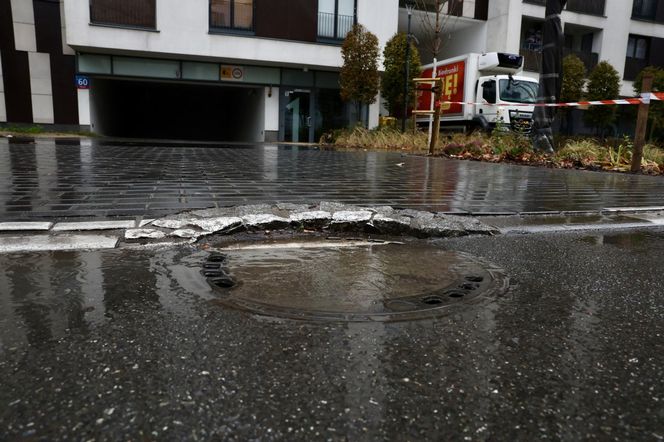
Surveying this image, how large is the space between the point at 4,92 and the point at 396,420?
23.3 meters

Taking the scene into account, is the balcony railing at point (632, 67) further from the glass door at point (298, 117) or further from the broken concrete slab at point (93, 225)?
the broken concrete slab at point (93, 225)

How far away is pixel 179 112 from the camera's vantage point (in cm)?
3222

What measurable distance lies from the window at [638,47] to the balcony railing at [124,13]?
25705mm

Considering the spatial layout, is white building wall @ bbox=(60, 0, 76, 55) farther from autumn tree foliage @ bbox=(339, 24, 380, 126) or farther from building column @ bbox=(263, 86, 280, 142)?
autumn tree foliage @ bbox=(339, 24, 380, 126)

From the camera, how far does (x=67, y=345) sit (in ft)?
6.12

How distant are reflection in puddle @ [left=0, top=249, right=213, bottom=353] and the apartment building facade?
24.9 m

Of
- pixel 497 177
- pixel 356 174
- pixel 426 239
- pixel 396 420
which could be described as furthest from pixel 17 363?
pixel 497 177

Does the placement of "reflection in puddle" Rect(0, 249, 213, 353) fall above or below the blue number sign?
below

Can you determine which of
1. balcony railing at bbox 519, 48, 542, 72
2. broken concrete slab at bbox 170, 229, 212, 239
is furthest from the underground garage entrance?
broken concrete slab at bbox 170, 229, 212, 239

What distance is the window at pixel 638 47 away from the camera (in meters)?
29.5

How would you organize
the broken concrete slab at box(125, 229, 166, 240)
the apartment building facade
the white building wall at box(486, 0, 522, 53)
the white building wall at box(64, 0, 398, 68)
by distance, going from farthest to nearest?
the apartment building facade → the white building wall at box(486, 0, 522, 53) → the white building wall at box(64, 0, 398, 68) → the broken concrete slab at box(125, 229, 166, 240)

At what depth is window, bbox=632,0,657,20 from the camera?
28.8 metres

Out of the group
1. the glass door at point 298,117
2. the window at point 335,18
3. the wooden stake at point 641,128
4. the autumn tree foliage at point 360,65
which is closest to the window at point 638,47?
the window at point 335,18

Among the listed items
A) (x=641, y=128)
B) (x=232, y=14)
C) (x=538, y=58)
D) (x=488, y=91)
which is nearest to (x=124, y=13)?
(x=232, y=14)
